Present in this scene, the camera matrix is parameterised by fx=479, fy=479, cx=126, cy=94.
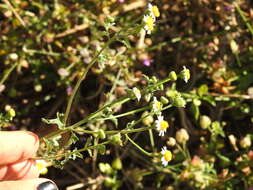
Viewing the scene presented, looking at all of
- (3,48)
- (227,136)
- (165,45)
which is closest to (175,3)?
(165,45)

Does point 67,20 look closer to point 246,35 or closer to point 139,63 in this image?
point 139,63

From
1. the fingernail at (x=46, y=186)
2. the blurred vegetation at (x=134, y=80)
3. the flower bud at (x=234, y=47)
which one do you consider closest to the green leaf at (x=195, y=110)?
the blurred vegetation at (x=134, y=80)

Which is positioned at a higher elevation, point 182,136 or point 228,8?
point 228,8

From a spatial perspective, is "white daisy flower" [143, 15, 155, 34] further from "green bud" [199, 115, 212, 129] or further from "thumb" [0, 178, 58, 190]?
"green bud" [199, 115, 212, 129]

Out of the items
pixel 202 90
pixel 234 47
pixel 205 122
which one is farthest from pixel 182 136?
pixel 234 47

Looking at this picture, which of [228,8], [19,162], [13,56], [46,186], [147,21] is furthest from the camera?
[228,8]

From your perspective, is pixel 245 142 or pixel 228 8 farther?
pixel 228 8

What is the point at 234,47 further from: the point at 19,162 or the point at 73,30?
the point at 19,162
